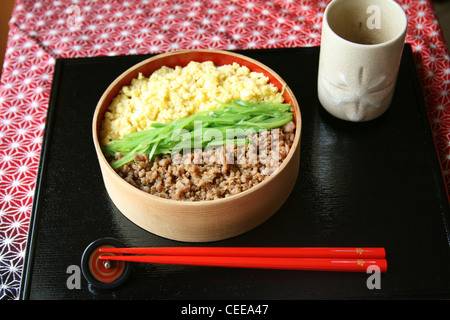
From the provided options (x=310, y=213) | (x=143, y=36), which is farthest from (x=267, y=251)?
(x=143, y=36)

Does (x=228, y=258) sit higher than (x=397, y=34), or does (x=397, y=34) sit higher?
(x=397, y=34)

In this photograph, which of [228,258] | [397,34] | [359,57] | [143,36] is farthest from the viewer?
[143,36]

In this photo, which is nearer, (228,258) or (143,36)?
(228,258)

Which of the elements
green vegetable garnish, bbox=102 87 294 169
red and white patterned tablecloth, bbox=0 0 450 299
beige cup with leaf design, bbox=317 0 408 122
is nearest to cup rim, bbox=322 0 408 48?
beige cup with leaf design, bbox=317 0 408 122

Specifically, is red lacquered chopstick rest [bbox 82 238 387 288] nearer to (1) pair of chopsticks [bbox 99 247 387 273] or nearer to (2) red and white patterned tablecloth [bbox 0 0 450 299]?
(1) pair of chopsticks [bbox 99 247 387 273]

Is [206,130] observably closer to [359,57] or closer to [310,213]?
[310,213]

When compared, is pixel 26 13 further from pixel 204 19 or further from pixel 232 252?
pixel 232 252

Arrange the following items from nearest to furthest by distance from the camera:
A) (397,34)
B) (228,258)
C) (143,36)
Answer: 1. (228,258)
2. (397,34)
3. (143,36)
